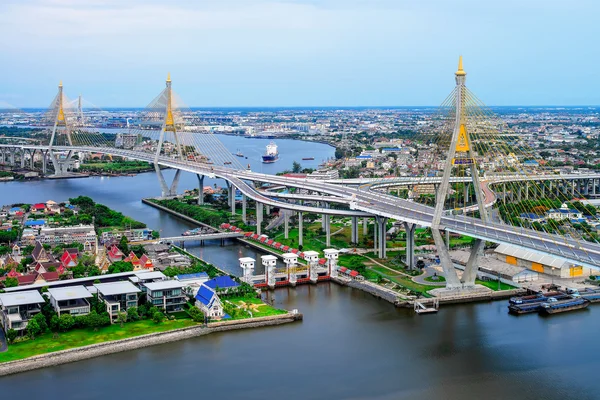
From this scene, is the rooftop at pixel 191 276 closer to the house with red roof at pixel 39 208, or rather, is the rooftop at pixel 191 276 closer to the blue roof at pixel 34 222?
the blue roof at pixel 34 222

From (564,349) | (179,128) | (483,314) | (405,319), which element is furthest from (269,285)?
(179,128)

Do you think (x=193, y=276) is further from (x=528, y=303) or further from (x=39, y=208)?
(x=39, y=208)

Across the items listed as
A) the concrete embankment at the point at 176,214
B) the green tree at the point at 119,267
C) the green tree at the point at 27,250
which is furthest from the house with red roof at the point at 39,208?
the green tree at the point at 119,267

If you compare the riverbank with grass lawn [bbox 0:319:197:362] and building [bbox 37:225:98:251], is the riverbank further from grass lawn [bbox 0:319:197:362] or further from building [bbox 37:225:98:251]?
grass lawn [bbox 0:319:197:362]

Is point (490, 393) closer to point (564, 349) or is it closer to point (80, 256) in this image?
point (564, 349)

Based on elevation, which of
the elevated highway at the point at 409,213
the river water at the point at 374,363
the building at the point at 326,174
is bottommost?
the river water at the point at 374,363

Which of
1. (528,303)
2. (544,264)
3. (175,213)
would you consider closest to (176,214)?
(175,213)
